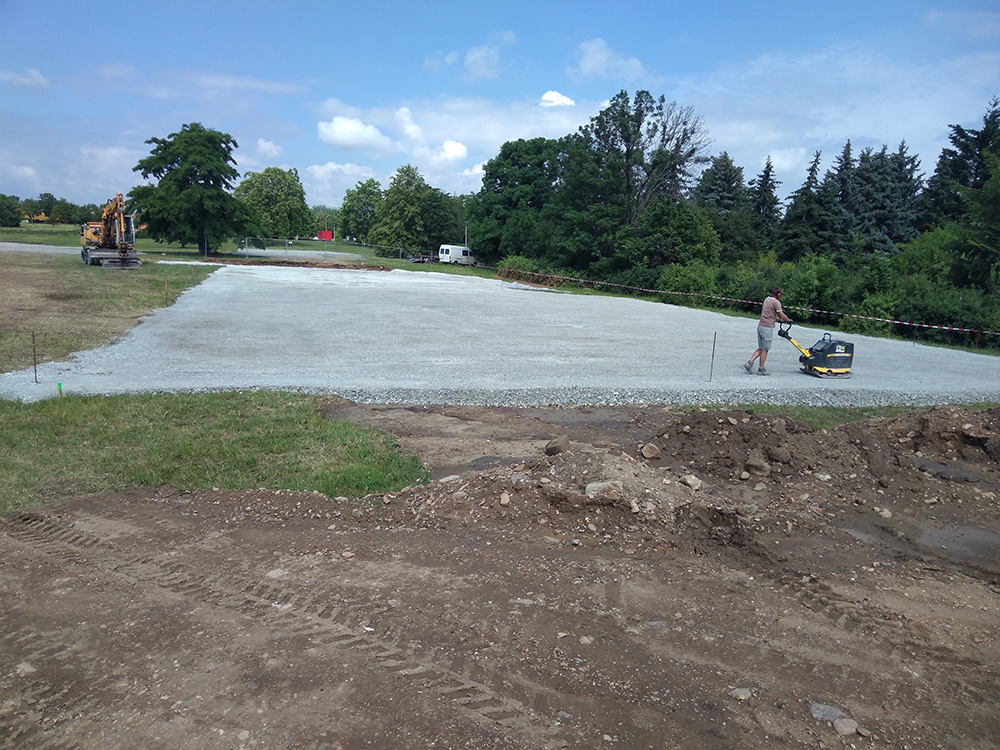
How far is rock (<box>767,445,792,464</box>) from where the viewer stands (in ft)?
26.0

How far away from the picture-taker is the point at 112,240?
39.6 meters

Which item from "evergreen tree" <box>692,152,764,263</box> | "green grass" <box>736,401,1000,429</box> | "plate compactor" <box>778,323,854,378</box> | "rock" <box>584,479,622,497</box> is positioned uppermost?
"evergreen tree" <box>692,152,764,263</box>

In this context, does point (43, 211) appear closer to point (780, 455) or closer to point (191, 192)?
Answer: point (191, 192)

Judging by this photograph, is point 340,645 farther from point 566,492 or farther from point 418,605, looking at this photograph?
point 566,492

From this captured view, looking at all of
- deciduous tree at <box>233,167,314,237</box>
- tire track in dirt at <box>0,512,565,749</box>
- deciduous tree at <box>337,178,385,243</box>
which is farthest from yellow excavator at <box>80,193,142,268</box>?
deciduous tree at <box>337,178,385,243</box>

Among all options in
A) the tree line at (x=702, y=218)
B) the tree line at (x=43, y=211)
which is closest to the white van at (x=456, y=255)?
the tree line at (x=702, y=218)

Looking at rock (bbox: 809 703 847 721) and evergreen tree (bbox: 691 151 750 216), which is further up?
evergreen tree (bbox: 691 151 750 216)

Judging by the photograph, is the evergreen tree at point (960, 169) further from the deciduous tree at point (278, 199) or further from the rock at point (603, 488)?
the deciduous tree at point (278, 199)

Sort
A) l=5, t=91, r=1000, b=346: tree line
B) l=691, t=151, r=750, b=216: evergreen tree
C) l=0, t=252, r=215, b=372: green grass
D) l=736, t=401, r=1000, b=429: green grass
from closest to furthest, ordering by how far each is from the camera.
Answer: l=736, t=401, r=1000, b=429: green grass < l=0, t=252, r=215, b=372: green grass < l=5, t=91, r=1000, b=346: tree line < l=691, t=151, r=750, b=216: evergreen tree

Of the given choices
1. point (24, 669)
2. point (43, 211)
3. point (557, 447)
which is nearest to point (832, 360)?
point (557, 447)

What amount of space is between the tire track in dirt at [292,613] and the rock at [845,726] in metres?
1.53

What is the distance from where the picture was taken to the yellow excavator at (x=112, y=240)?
36.8 m

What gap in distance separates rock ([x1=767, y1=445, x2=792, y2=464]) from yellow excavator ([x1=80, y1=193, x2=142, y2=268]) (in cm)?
3788

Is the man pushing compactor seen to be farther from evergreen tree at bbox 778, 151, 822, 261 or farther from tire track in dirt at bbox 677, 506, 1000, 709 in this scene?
evergreen tree at bbox 778, 151, 822, 261
